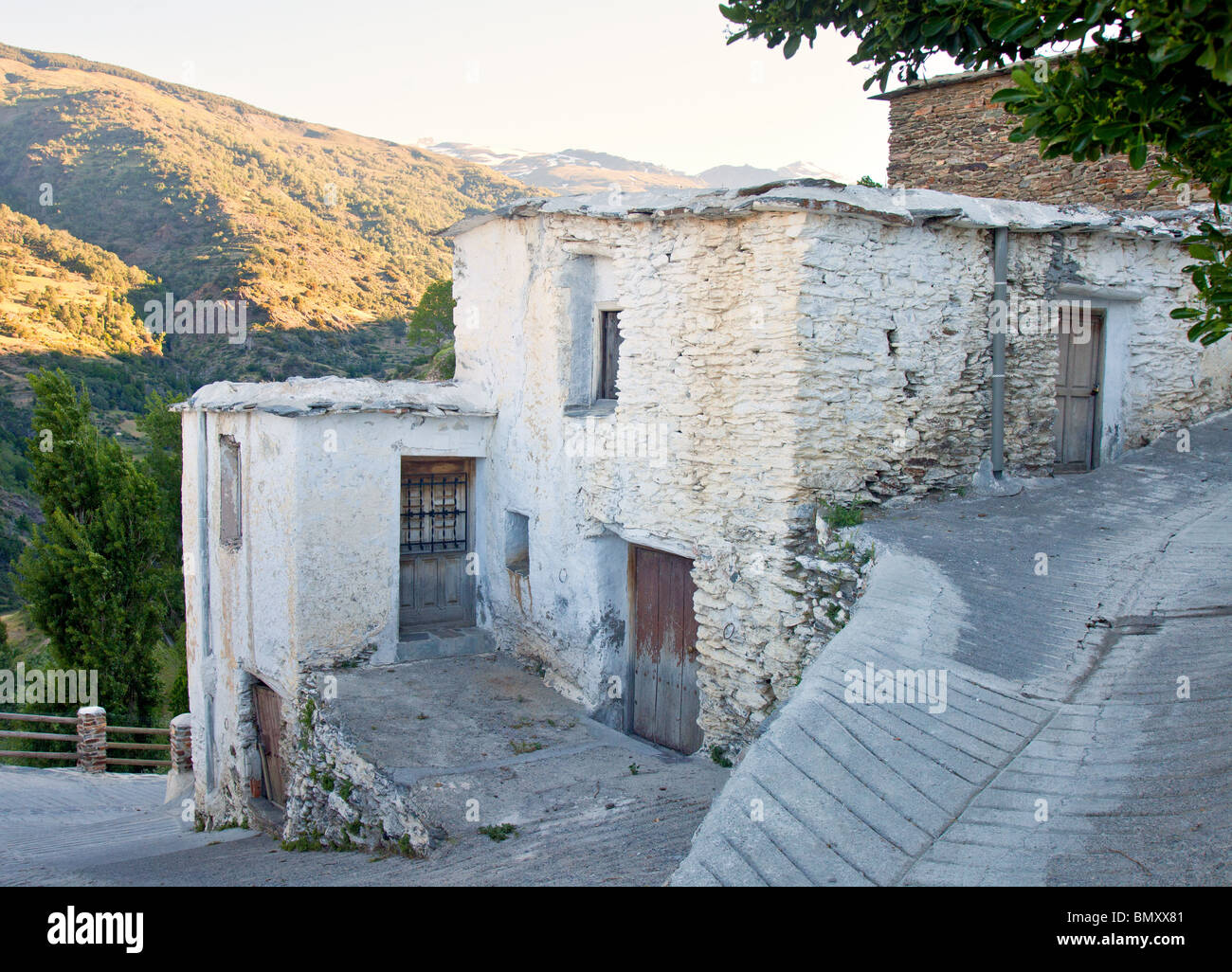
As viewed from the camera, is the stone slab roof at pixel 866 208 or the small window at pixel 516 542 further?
the small window at pixel 516 542

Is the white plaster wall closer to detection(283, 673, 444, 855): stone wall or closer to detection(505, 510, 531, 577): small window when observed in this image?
detection(283, 673, 444, 855): stone wall

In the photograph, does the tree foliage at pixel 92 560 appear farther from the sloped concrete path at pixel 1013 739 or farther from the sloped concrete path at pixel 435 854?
the sloped concrete path at pixel 1013 739

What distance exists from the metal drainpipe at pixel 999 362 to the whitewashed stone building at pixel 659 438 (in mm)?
64

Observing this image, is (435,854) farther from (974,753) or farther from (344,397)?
(344,397)

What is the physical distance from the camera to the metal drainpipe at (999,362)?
296 inches

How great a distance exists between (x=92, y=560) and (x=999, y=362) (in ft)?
47.5

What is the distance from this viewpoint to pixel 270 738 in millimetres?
10633

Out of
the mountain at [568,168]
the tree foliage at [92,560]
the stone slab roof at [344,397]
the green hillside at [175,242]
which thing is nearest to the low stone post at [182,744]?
the tree foliage at [92,560]

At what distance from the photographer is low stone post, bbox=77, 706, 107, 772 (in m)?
13.4

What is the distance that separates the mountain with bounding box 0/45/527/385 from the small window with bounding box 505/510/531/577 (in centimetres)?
1933

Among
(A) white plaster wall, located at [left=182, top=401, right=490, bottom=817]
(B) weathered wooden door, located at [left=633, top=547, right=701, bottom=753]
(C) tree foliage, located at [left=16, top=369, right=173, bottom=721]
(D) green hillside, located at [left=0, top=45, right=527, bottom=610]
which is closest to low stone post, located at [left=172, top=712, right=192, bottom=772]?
(A) white plaster wall, located at [left=182, top=401, right=490, bottom=817]

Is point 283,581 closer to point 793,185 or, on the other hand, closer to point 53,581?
point 793,185

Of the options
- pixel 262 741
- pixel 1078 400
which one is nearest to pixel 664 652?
pixel 1078 400

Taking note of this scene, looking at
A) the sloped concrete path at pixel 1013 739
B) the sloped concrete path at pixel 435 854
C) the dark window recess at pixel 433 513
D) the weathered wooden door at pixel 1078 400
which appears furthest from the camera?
the dark window recess at pixel 433 513
